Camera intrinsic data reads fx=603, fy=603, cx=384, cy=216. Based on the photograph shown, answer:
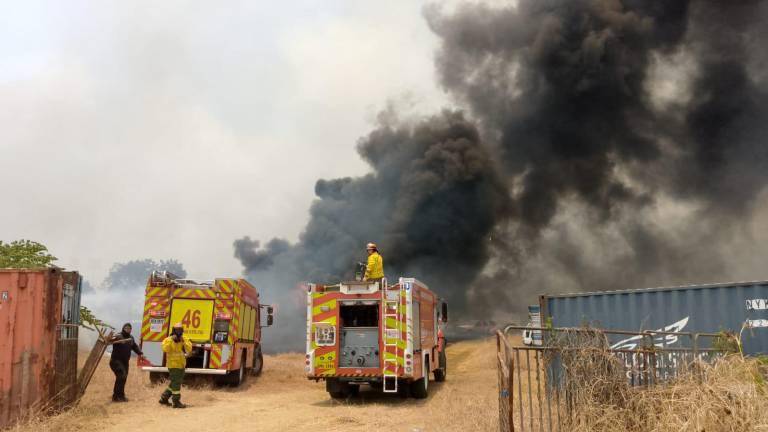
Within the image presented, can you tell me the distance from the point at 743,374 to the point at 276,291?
34997 millimetres

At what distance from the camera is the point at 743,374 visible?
6754mm

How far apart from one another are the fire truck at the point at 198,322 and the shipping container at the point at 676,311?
786 centimetres

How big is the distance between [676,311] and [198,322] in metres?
11.1

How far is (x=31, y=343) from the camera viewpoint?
9.57m

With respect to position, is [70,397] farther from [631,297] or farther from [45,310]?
[631,297]

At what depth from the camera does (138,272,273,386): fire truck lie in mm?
15102

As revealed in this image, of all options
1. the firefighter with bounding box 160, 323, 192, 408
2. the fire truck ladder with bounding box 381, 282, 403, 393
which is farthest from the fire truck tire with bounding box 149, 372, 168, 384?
the fire truck ladder with bounding box 381, 282, 403, 393

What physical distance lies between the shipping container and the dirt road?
2.67 metres

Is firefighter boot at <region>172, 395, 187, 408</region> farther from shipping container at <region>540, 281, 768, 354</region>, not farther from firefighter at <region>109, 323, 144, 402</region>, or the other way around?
shipping container at <region>540, 281, 768, 354</region>

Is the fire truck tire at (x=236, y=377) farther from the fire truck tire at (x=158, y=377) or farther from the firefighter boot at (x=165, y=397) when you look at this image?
the firefighter boot at (x=165, y=397)

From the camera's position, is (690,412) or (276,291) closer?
(690,412)

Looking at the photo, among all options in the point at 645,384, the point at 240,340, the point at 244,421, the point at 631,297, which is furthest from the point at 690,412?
the point at 240,340

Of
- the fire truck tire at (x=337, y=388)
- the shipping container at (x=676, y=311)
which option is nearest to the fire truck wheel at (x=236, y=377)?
the fire truck tire at (x=337, y=388)

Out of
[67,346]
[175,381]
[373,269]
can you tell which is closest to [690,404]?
[373,269]
